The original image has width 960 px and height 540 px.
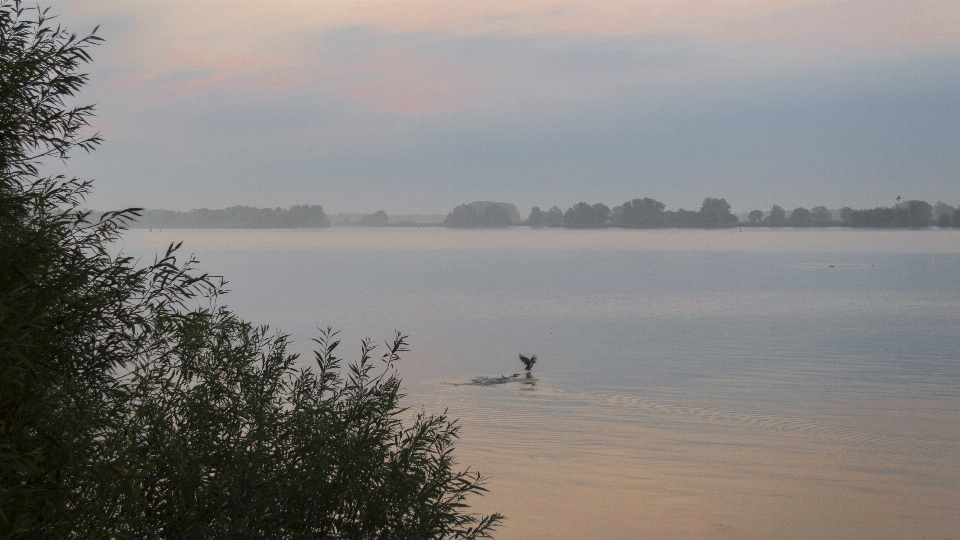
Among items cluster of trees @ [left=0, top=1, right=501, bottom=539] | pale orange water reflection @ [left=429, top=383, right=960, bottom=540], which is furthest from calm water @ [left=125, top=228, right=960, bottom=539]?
cluster of trees @ [left=0, top=1, right=501, bottom=539]

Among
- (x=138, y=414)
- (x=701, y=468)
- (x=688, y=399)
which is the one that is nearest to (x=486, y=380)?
(x=688, y=399)

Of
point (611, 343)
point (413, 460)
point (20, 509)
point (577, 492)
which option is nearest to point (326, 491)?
point (413, 460)

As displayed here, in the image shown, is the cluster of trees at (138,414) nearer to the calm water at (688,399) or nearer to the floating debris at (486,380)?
the calm water at (688,399)

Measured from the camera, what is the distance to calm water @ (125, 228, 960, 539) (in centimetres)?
2727

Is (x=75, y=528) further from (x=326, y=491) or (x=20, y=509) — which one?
(x=326, y=491)

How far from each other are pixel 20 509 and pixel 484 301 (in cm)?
7690

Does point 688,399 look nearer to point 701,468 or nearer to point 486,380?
point 486,380

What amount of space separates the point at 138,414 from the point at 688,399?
115 ft

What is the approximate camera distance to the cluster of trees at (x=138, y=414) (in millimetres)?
6699

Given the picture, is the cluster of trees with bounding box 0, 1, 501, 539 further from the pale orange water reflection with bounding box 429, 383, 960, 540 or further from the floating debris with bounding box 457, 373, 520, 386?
the floating debris with bounding box 457, 373, 520, 386

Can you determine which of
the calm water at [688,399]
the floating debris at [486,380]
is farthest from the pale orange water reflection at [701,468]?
the floating debris at [486,380]

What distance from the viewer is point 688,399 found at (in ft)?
134

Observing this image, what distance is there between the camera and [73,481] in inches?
274

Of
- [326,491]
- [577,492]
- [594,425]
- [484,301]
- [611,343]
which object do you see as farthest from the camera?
[484,301]
